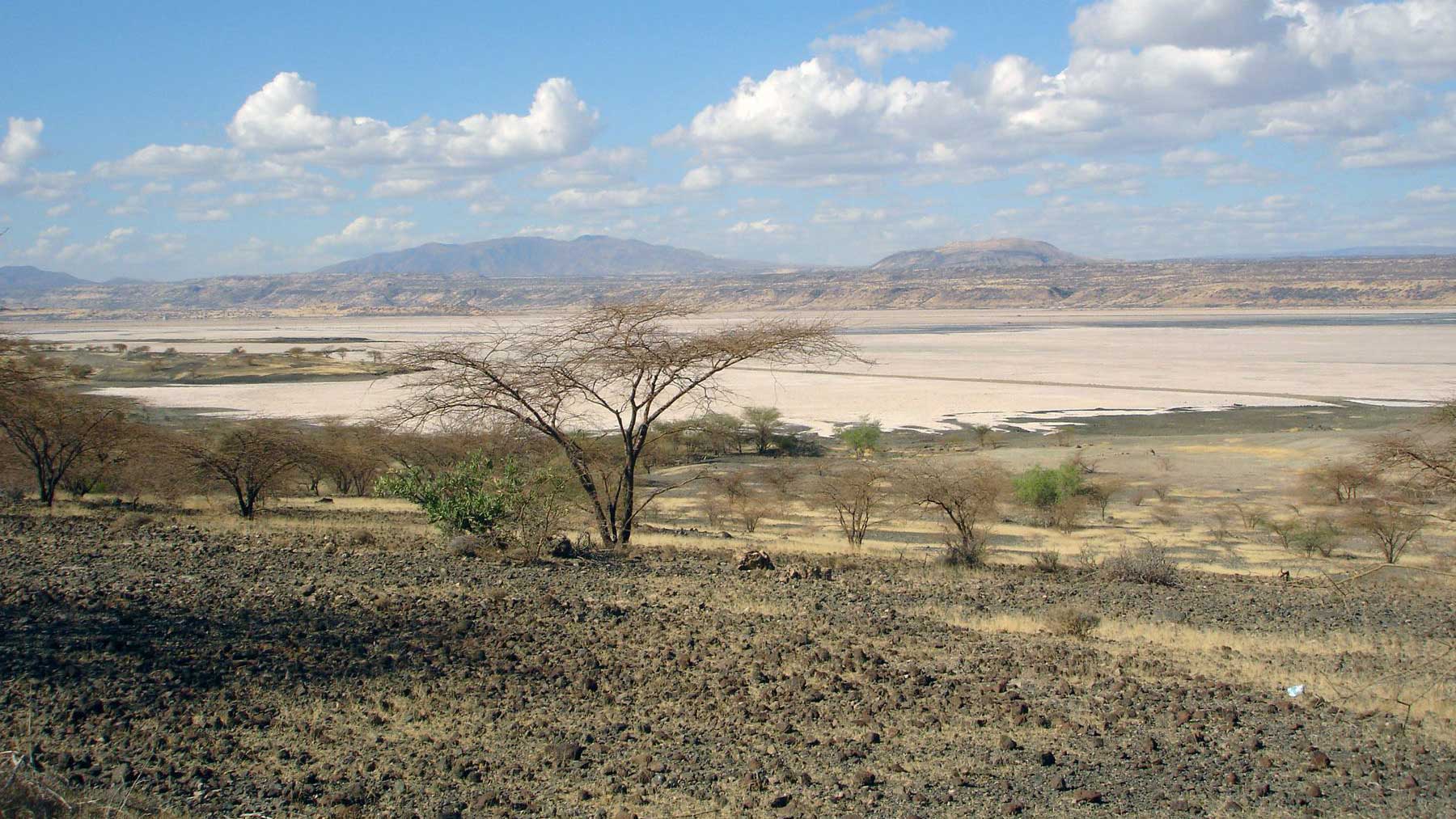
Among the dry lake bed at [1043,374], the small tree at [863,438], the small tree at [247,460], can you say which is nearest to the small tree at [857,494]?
the dry lake bed at [1043,374]

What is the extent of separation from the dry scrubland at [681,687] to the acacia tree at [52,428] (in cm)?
696

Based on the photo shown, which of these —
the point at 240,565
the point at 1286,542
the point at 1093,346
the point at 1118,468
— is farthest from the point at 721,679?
the point at 1093,346

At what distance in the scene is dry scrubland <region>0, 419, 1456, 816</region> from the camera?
6.13 metres

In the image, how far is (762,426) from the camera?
45750 mm

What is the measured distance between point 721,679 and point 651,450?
22.1 meters

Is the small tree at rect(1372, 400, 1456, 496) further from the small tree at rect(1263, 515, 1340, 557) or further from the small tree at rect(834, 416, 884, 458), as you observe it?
the small tree at rect(834, 416, 884, 458)

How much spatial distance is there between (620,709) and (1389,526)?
21.8 metres

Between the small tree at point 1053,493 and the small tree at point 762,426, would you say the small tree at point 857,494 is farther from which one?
the small tree at point 762,426

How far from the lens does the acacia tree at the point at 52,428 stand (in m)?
19.7

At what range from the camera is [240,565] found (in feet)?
39.6

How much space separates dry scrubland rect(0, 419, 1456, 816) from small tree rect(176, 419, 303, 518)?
681 centimetres

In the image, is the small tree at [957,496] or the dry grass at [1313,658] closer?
the dry grass at [1313,658]

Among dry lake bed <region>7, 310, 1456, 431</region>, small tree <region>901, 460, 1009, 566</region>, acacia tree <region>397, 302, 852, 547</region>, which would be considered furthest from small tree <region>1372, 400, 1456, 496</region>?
dry lake bed <region>7, 310, 1456, 431</region>

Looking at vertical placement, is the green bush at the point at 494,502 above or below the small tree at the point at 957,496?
above
